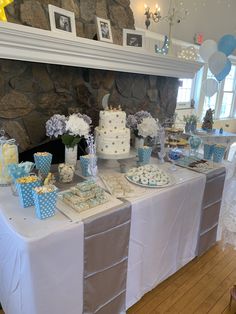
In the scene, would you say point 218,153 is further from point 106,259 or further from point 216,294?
point 106,259

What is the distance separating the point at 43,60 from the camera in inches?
63.2

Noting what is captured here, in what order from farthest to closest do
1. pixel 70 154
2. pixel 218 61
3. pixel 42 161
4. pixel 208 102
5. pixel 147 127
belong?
pixel 208 102 → pixel 218 61 → pixel 147 127 → pixel 70 154 → pixel 42 161

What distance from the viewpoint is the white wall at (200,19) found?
317cm

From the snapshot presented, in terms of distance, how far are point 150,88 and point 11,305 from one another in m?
2.30

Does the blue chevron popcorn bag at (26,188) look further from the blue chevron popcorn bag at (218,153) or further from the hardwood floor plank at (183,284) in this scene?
the blue chevron popcorn bag at (218,153)

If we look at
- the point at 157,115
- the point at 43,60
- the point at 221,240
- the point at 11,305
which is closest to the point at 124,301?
the point at 11,305

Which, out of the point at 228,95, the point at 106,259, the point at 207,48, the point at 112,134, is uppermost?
the point at 207,48

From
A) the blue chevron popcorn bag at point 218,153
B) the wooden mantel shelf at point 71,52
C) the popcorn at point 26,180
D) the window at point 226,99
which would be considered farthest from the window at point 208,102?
the popcorn at point 26,180

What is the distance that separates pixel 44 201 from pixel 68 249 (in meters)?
0.24

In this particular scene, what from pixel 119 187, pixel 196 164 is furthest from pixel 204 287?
pixel 119 187

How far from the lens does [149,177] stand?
1.58m

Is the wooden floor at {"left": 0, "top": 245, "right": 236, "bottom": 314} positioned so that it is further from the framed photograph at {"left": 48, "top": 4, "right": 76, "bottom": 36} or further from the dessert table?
the framed photograph at {"left": 48, "top": 4, "right": 76, "bottom": 36}

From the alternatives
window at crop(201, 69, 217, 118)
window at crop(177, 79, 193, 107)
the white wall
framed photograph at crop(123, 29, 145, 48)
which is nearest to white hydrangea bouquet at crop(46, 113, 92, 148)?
framed photograph at crop(123, 29, 145, 48)

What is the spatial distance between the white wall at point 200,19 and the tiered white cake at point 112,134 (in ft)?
6.49
